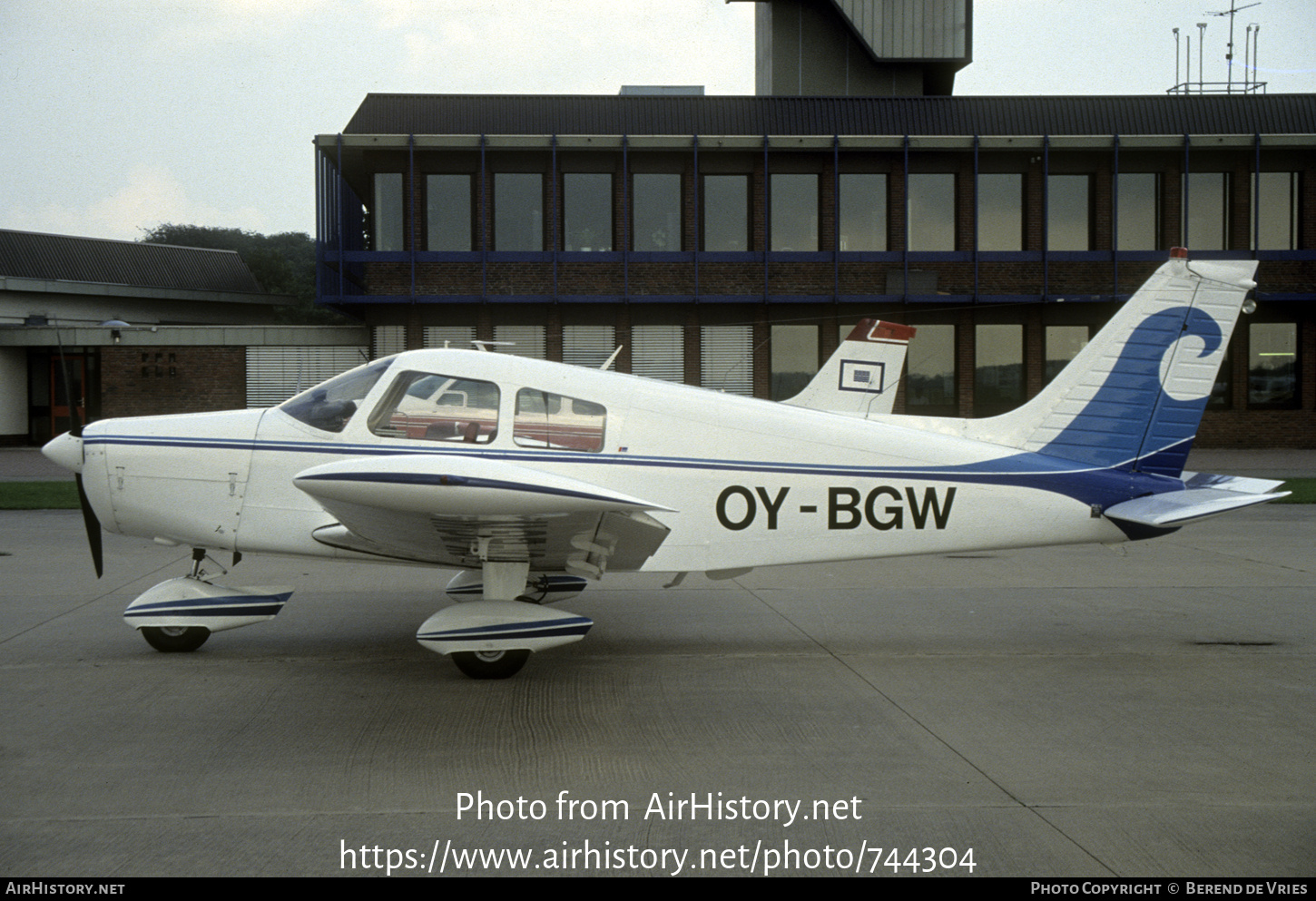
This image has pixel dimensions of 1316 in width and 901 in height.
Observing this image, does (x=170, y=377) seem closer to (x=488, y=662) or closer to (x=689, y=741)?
(x=488, y=662)

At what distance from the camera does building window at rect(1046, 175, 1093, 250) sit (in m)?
28.2

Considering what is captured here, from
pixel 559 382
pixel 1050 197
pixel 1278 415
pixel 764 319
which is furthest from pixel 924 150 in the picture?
pixel 559 382

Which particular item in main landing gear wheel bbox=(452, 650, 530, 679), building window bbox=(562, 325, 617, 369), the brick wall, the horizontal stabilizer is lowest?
main landing gear wheel bbox=(452, 650, 530, 679)

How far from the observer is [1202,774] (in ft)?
15.9

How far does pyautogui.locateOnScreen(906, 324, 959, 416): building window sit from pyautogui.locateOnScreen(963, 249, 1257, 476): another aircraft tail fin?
20944mm

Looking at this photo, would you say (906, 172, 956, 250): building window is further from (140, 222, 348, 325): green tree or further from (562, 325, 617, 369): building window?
(140, 222, 348, 325): green tree

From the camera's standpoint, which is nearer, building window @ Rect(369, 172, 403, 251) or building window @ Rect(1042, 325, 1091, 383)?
building window @ Rect(369, 172, 403, 251)

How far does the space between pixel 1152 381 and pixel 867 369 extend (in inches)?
348

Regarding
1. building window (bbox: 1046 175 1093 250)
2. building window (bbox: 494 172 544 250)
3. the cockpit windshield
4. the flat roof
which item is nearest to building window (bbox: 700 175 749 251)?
the flat roof

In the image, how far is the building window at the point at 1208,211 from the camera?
28312 millimetres

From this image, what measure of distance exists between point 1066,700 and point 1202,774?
4.37 feet

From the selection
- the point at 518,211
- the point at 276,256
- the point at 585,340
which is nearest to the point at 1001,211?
the point at 585,340

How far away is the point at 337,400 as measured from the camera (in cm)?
707
